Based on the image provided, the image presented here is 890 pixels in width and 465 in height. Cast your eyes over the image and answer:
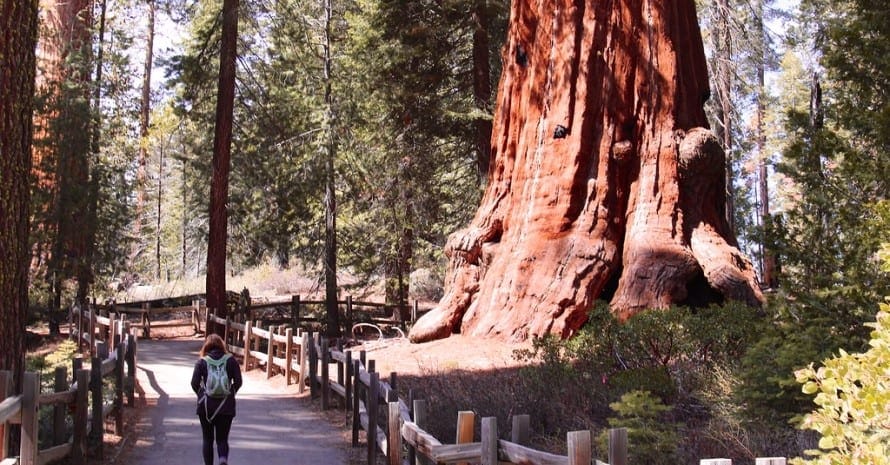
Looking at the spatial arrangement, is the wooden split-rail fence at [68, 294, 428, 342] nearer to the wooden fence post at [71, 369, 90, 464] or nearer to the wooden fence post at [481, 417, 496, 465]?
the wooden fence post at [71, 369, 90, 464]

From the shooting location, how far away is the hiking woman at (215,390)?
8.62m

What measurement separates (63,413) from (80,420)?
345mm

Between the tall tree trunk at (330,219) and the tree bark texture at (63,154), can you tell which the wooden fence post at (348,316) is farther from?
the tree bark texture at (63,154)

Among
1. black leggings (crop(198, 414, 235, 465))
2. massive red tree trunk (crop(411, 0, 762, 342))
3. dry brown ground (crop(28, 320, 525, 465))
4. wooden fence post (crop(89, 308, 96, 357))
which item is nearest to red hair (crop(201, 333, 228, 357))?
black leggings (crop(198, 414, 235, 465))

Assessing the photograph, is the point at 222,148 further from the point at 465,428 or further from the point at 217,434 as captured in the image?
the point at 465,428

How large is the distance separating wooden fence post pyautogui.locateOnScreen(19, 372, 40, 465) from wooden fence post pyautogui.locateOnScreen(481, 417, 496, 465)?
415 centimetres

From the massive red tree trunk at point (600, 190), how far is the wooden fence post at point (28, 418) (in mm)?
9084

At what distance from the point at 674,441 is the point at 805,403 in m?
1.54

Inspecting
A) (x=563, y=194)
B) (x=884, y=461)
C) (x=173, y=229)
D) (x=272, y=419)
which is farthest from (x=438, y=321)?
(x=173, y=229)

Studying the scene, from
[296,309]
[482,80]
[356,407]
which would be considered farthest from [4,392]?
[296,309]

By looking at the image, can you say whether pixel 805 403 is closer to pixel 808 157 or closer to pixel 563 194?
pixel 808 157

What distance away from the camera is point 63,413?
29.6ft

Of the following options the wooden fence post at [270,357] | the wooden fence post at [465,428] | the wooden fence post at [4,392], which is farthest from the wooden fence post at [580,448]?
the wooden fence post at [270,357]

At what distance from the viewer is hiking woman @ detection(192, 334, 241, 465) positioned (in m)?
8.62
